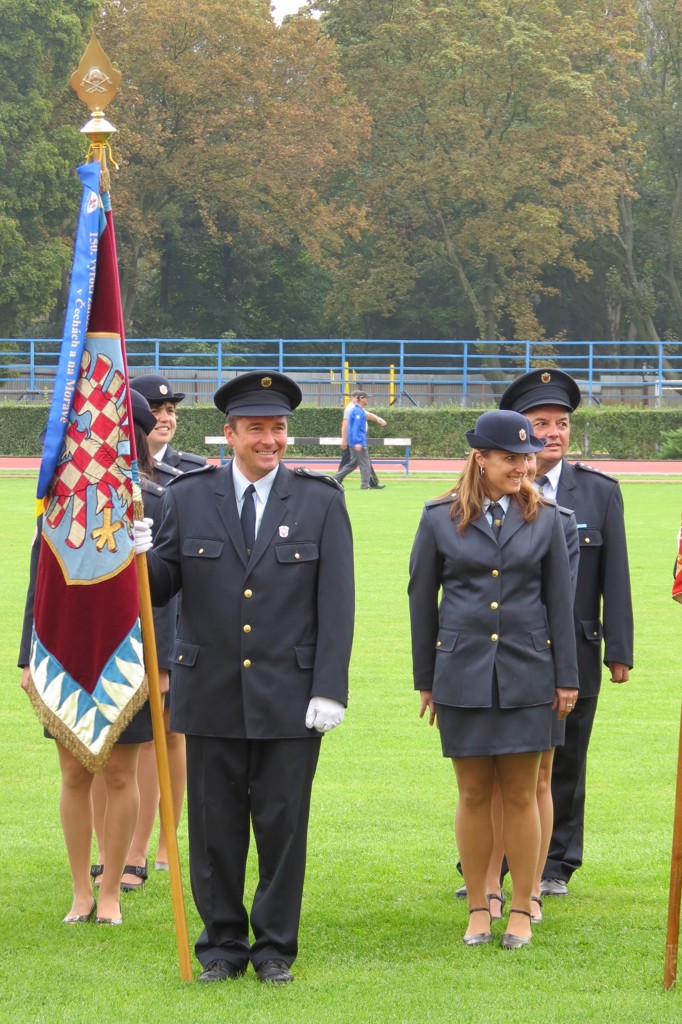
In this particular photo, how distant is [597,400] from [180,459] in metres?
38.7

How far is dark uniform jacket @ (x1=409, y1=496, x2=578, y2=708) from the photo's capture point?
547cm

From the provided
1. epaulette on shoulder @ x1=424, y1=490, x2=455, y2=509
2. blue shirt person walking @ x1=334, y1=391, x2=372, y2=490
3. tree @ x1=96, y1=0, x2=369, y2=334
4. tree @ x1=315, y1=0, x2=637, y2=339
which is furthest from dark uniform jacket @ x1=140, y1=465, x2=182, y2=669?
tree @ x1=315, y1=0, x2=637, y2=339

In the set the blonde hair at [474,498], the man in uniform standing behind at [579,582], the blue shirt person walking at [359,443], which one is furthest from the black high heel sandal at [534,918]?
the blue shirt person walking at [359,443]

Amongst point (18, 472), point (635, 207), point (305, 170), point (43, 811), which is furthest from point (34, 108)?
point (43, 811)

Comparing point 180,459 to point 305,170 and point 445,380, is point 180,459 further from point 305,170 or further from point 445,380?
point 305,170

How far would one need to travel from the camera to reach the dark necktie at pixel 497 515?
18.3 feet

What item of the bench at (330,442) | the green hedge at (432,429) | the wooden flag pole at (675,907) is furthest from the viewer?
the green hedge at (432,429)

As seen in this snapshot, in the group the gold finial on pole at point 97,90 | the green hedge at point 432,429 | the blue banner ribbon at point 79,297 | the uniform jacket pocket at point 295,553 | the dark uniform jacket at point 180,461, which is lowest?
the green hedge at point 432,429

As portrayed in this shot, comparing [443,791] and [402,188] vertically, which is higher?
[402,188]

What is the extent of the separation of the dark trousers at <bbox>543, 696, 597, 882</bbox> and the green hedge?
104 feet

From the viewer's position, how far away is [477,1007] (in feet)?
16.1

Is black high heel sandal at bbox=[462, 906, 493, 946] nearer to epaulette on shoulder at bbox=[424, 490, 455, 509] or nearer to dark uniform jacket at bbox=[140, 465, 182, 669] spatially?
epaulette on shoulder at bbox=[424, 490, 455, 509]

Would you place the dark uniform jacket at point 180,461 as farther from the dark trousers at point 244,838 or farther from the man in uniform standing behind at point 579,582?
the dark trousers at point 244,838

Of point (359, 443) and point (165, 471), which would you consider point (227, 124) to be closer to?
point (359, 443)
